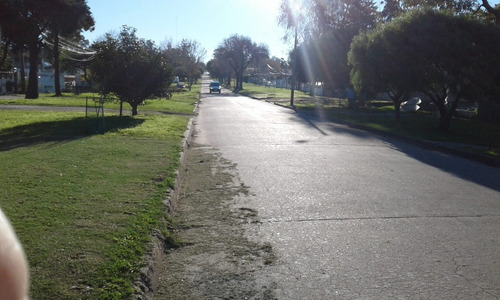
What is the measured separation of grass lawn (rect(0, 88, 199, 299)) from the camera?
4535mm

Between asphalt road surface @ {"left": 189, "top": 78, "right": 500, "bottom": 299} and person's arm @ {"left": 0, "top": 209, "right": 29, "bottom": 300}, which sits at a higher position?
person's arm @ {"left": 0, "top": 209, "right": 29, "bottom": 300}

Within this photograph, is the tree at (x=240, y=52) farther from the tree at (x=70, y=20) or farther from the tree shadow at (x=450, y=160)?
the tree shadow at (x=450, y=160)

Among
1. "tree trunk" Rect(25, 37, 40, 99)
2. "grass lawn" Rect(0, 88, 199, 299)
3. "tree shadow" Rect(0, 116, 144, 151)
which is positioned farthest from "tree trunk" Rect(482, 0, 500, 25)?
"tree trunk" Rect(25, 37, 40, 99)

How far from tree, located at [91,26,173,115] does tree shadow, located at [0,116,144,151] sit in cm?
161

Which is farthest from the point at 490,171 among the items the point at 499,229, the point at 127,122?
the point at 127,122

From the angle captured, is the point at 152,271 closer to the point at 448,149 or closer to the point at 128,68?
the point at 448,149

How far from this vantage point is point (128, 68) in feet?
73.7

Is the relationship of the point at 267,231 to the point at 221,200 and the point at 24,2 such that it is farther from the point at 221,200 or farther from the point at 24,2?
the point at 24,2

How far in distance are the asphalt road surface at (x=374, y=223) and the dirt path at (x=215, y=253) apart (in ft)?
0.65

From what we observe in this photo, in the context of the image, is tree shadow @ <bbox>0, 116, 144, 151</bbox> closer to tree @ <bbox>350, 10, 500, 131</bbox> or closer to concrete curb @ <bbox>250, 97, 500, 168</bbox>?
concrete curb @ <bbox>250, 97, 500, 168</bbox>

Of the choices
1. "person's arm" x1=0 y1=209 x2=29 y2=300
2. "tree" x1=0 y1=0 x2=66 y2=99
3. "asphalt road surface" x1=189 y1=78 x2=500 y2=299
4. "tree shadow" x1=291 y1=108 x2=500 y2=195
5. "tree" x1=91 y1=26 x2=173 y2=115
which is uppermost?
"tree" x1=0 y1=0 x2=66 y2=99

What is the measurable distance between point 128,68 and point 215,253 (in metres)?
17.9

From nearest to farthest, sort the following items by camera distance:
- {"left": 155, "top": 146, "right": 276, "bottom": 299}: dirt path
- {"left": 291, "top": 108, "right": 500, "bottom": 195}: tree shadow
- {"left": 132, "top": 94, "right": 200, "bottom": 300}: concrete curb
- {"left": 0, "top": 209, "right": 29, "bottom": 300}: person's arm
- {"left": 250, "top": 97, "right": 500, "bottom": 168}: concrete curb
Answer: {"left": 0, "top": 209, "right": 29, "bottom": 300}: person's arm
{"left": 132, "top": 94, "right": 200, "bottom": 300}: concrete curb
{"left": 155, "top": 146, "right": 276, "bottom": 299}: dirt path
{"left": 291, "top": 108, "right": 500, "bottom": 195}: tree shadow
{"left": 250, "top": 97, "right": 500, "bottom": 168}: concrete curb

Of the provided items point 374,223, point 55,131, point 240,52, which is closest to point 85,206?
point 374,223
